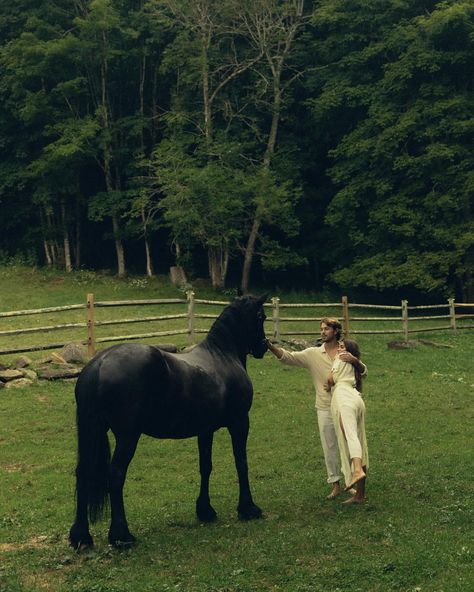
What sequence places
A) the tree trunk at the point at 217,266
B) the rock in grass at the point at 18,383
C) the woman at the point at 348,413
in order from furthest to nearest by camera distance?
1. the tree trunk at the point at 217,266
2. the rock in grass at the point at 18,383
3. the woman at the point at 348,413

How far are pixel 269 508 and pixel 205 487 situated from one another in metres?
0.82

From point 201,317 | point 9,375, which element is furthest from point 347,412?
point 201,317

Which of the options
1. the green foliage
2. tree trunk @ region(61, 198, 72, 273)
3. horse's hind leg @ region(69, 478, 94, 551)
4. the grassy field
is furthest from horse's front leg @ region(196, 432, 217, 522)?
tree trunk @ region(61, 198, 72, 273)

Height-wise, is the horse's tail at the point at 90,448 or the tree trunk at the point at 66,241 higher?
the tree trunk at the point at 66,241

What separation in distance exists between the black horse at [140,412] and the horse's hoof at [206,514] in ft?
0.03

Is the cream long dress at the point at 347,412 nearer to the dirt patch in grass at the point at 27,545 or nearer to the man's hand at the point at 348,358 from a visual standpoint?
the man's hand at the point at 348,358

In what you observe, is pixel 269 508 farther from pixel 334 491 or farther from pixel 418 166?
pixel 418 166

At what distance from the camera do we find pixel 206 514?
841 cm

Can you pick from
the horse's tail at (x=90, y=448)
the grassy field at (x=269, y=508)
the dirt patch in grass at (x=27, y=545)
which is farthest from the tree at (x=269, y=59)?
the horse's tail at (x=90, y=448)

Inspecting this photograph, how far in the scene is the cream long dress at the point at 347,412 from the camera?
870 cm

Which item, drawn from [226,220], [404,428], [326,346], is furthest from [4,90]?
[326,346]

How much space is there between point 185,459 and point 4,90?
33515mm

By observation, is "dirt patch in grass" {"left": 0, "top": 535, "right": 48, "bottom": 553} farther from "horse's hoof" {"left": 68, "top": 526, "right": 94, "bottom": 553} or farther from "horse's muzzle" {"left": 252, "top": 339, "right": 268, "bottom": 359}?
"horse's muzzle" {"left": 252, "top": 339, "right": 268, "bottom": 359}

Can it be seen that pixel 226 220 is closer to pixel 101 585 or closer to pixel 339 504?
pixel 339 504
